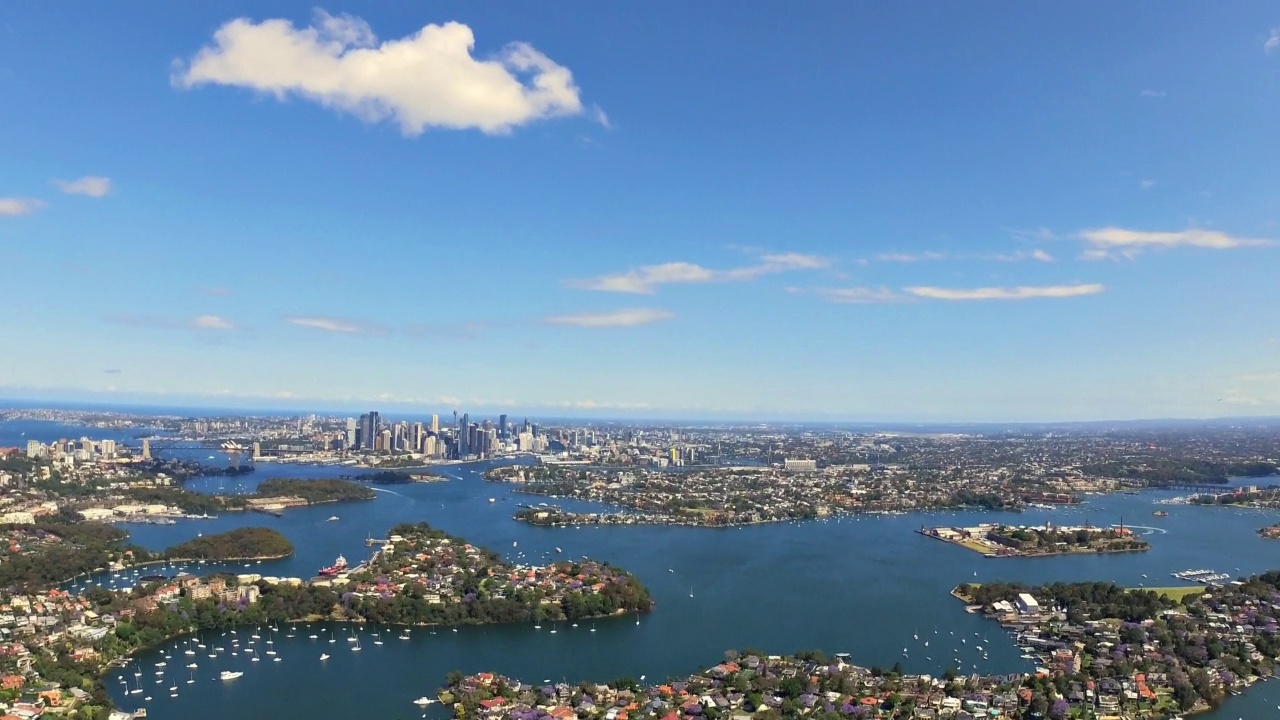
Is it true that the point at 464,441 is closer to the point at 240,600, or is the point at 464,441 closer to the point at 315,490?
the point at 315,490

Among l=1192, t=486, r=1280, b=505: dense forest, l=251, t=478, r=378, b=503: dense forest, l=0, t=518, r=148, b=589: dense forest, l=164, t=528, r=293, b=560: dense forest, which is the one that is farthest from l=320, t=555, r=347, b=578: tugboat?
l=1192, t=486, r=1280, b=505: dense forest

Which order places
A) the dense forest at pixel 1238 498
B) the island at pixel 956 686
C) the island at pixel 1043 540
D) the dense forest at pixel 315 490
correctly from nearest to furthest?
the island at pixel 956 686, the island at pixel 1043 540, the dense forest at pixel 315 490, the dense forest at pixel 1238 498

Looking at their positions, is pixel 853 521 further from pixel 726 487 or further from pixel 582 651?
pixel 582 651

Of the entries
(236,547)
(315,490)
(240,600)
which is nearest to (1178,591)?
(240,600)

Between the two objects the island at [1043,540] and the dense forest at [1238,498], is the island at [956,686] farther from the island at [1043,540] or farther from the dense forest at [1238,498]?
the dense forest at [1238,498]

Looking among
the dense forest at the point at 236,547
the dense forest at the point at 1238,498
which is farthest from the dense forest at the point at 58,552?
the dense forest at the point at 1238,498

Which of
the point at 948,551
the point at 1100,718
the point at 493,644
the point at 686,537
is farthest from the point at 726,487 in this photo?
the point at 1100,718
